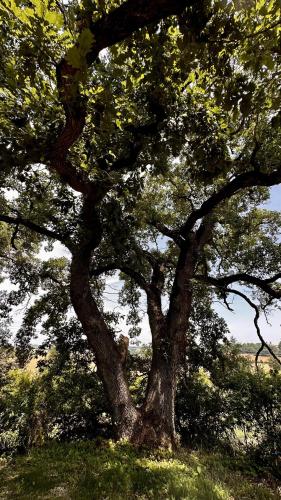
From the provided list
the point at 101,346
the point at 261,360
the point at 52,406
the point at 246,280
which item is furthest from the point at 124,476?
the point at 261,360

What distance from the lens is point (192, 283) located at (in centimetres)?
1002

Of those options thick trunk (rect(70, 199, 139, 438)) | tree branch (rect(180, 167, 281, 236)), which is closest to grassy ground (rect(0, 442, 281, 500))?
thick trunk (rect(70, 199, 139, 438))

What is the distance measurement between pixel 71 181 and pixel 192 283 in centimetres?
527

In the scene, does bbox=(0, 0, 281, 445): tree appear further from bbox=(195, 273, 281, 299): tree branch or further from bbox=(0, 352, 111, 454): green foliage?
bbox=(0, 352, 111, 454): green foliage

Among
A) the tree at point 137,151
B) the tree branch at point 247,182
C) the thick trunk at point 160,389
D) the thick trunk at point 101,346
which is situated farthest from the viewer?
the thick trunk at point 101,346

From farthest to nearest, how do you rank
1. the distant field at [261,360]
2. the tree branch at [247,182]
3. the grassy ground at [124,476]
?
the distant field at [261,360]
the tree branch at [247,182]
the grassy ground at [124,476]

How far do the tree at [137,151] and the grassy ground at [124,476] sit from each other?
1.06 meters

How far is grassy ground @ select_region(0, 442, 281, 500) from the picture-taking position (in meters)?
5.12

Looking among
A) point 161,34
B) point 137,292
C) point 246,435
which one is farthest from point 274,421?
point 161,34

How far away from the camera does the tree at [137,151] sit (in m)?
3.10

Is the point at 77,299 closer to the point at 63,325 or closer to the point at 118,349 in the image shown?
the point at 118,349

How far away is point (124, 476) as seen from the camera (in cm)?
583

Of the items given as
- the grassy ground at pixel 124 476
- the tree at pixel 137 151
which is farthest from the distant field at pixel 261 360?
the grassy ground at pixel 124 476

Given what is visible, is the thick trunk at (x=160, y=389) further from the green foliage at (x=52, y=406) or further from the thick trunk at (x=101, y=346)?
the green foliage at (x=52, y=406)
